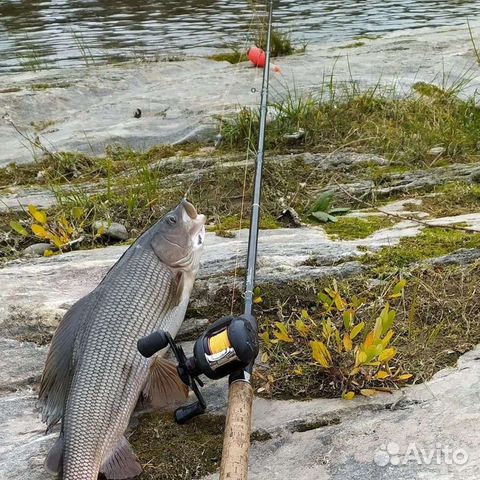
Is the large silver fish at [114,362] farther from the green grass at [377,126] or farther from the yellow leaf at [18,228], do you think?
the green grass at [377,126]

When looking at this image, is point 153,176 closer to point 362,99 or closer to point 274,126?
point 274,126

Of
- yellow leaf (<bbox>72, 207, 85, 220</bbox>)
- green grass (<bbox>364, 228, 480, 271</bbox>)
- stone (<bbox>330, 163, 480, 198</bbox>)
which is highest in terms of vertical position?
green grass (<bbox>364, 228, 480, 271</bbox>)

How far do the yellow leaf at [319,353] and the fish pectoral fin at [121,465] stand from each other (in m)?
0.95

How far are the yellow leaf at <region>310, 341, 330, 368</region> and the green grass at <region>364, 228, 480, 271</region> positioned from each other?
1.12m

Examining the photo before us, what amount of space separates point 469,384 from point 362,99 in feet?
17.0

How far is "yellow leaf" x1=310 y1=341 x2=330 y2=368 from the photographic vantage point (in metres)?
3.44

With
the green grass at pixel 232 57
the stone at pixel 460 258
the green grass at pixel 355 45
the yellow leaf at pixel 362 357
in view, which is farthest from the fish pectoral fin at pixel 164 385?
the green grass at pixel 355 45

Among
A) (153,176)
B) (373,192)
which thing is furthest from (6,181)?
(373,192)

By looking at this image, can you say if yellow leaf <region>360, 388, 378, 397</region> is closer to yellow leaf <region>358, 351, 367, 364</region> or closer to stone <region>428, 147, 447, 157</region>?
yellow leaf <region>358, 351, 367, 364</region>

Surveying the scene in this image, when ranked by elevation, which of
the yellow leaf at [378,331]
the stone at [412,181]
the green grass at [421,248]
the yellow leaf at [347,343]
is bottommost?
the stone at [412,181]

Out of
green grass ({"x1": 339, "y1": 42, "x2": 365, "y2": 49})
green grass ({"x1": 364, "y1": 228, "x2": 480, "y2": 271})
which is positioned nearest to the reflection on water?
green grass ({"x1": 339, "y1": 42, "x2": 365, "y2": 49})

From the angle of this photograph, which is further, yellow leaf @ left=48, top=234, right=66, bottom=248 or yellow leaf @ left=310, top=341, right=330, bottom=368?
yellow leaf @ left=48, top=234, right=66, bottom=248

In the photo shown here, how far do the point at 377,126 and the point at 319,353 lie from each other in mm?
4490

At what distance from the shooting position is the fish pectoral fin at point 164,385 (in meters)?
3.51
